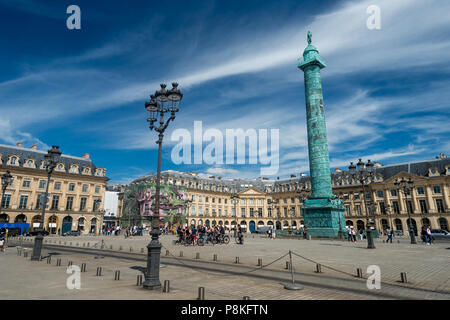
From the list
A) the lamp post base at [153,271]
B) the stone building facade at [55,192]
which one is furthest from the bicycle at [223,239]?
the stone building facade at [55,192]

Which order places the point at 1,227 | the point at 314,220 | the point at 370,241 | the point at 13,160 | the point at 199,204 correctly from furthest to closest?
1. the point at 199,204
2. the point at 13,160
3. the point at 1,227
4. the point at 314,220
5. the point at 370,241

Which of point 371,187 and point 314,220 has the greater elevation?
point 371,187

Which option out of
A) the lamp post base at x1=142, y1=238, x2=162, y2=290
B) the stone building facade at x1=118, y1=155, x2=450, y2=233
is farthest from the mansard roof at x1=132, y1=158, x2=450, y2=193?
the lamp post base at x1=142, y1=238, x2=162, y2=290

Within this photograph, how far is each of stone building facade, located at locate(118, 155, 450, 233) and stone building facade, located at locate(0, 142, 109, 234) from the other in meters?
12.6

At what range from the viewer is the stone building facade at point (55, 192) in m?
47.9

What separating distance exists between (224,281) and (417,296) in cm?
Answer: 545

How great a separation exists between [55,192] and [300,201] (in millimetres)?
55637

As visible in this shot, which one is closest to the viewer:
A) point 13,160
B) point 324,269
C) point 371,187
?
point 324,269

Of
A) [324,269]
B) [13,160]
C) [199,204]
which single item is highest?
[13,160]

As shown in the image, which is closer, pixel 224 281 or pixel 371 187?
pixel 224 281

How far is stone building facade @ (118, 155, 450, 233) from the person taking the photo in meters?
52.3

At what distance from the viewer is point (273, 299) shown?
6543 millimetres

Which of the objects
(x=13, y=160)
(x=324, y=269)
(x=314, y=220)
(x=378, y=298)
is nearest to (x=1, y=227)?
(x=13, y=160)
